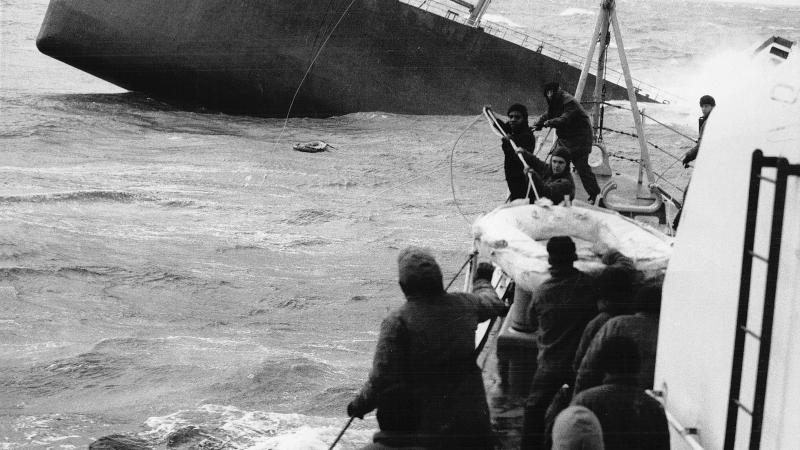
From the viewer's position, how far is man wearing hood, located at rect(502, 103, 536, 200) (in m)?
9.52

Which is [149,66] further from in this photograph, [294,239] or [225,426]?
[225,426]

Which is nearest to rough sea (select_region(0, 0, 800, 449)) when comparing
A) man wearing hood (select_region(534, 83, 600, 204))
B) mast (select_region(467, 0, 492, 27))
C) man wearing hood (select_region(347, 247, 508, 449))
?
man wearing hood (select_region(534, 83, 600, 204))

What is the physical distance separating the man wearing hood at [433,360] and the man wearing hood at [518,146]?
4916 mm

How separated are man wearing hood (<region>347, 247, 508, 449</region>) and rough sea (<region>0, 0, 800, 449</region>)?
164 cm

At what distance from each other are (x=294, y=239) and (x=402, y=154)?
9.47 meters

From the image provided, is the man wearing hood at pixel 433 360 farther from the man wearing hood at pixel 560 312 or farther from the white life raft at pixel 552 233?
the white life raft at pixel 552 233

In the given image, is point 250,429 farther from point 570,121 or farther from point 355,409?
point 570,121

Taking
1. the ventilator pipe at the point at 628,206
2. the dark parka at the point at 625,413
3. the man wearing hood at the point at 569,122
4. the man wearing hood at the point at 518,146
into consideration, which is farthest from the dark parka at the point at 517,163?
the dark parka at the point at 625,413

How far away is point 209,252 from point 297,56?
1559 centimetres

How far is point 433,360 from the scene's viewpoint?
4.66 metres

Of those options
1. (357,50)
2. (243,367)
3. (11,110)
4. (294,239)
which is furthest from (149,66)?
(243,367)

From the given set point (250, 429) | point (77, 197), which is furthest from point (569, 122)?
point (77, 197)

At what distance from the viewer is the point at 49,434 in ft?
28.5

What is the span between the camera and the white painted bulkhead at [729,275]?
347 cm
